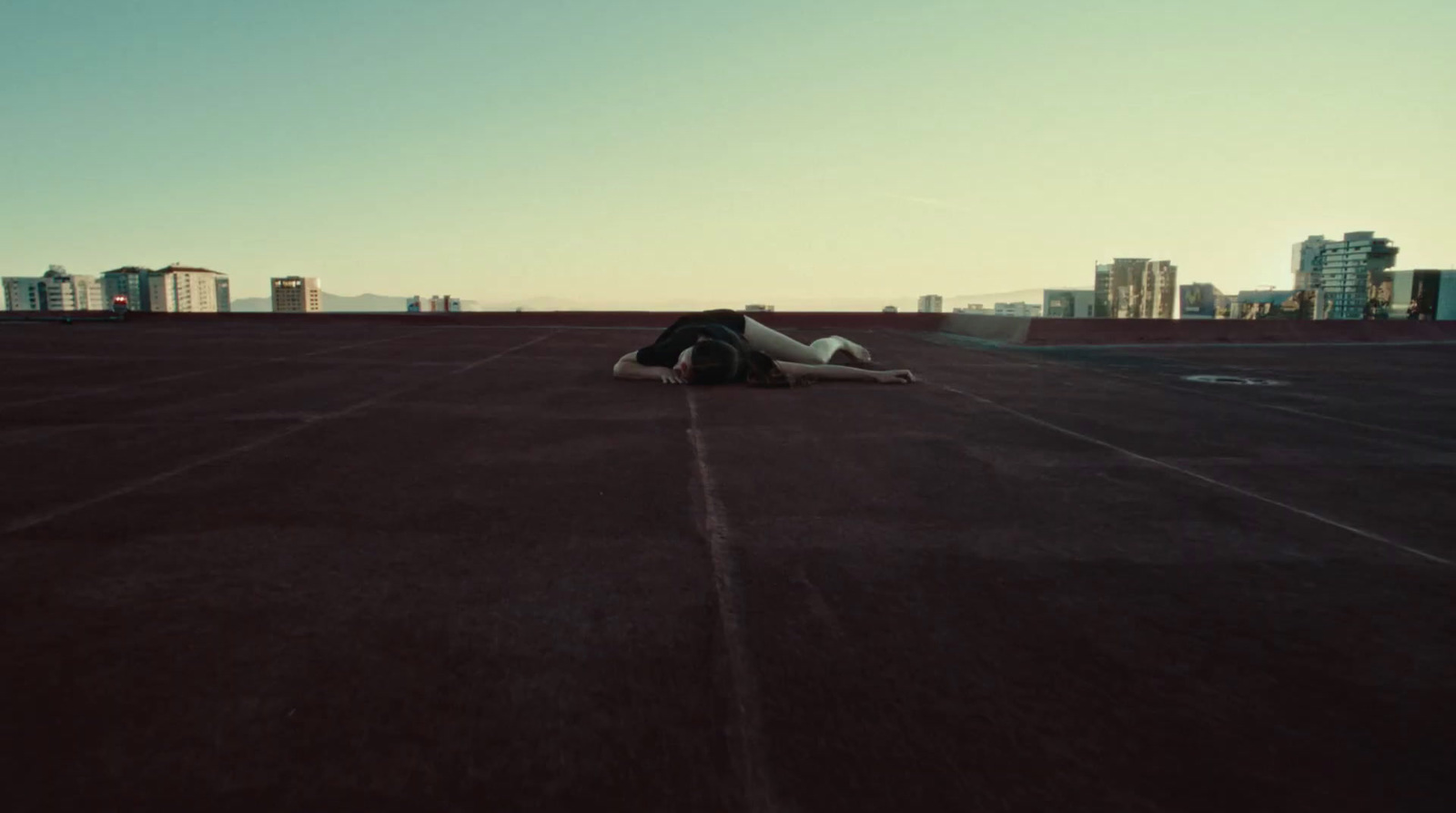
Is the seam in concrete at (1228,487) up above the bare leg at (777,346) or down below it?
below

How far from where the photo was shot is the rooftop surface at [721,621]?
157 cm

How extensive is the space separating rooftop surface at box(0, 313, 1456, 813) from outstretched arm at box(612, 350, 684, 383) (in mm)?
3135

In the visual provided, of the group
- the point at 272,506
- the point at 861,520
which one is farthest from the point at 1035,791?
the point at 272,506

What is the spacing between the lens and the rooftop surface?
5.16ft

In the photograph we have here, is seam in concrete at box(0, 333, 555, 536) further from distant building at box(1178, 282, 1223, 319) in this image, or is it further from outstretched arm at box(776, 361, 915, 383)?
distant building at box(1178, 282, 1223, 319)

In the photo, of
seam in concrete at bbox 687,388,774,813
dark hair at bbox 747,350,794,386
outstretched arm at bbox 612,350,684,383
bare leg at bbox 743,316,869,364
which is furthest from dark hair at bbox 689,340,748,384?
seam in concrete at bbox 687,388,774,813

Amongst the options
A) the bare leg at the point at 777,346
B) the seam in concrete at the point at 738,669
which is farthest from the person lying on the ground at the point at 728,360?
the seam in concrete at the point at 738,669

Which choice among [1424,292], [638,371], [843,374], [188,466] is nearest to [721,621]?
[188,466]

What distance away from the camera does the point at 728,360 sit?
26.8ft

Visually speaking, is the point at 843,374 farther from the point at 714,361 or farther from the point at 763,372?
the point at 714,361

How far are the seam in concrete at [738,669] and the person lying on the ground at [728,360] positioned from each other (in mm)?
4490

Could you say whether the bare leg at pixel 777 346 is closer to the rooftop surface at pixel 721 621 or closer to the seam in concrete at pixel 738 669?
the rooftop surface at pixel 721 621

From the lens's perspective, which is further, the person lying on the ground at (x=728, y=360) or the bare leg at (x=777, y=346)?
the bare leg at (x=777, y=346)

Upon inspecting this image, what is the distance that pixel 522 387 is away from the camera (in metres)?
8.11
